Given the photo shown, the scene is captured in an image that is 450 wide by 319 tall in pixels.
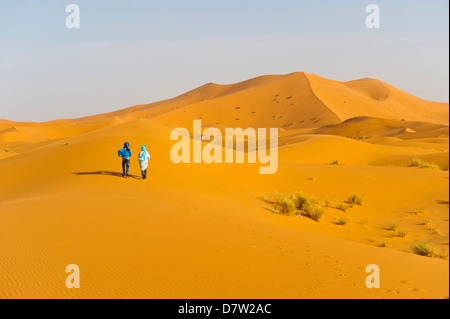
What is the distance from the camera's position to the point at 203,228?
8.08 meters

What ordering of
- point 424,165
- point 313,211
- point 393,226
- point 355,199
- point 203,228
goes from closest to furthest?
point 203,228 → point 393,226 → point 313,211 → point 355,199 → point 424,165

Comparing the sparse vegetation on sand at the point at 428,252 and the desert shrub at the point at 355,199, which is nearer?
the sparse vegetation on sand at the point at 428,252

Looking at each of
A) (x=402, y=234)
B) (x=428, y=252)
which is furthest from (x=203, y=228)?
(x=402, y=234)

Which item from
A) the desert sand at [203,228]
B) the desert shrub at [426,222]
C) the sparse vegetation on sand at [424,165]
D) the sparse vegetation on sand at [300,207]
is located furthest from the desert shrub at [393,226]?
the sparse vegetation on sand at [424,165]

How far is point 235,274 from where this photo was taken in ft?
18.3

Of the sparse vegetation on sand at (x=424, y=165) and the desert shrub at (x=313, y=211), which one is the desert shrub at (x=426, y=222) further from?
the sparse vegetation on sand at (x=424, y=165)

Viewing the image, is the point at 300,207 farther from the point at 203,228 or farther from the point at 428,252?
the point at 203,228

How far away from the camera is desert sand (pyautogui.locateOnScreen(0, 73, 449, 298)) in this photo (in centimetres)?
525

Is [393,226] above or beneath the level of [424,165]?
beneath

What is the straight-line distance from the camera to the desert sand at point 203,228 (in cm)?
525

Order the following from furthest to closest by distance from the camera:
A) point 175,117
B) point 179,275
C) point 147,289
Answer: point 175,117 → point 179,275 → point 147,289
